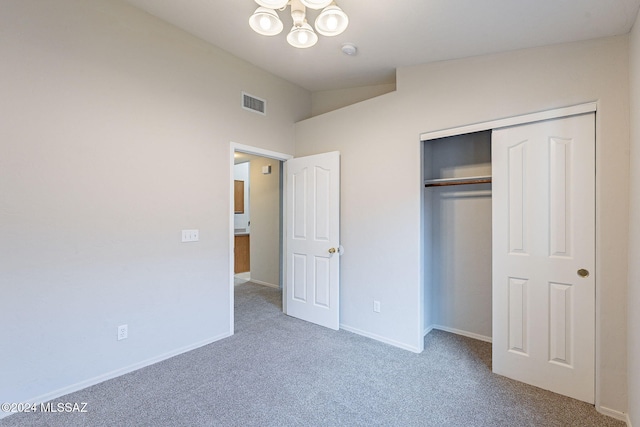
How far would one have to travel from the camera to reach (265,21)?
6.44 feet

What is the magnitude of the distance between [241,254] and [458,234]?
479cm

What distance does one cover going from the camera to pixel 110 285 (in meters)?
2.33

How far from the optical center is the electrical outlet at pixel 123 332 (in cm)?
238

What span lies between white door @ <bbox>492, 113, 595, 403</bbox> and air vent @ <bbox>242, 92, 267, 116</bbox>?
2.46m

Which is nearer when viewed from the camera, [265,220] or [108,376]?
[108,376]

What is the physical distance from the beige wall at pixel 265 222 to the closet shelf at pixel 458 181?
2802mm

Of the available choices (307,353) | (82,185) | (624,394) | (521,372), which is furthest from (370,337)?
(82,185)

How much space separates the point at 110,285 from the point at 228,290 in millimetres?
1112

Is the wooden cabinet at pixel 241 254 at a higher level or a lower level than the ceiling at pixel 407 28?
lower

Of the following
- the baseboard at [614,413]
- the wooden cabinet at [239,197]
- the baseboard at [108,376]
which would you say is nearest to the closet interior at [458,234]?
the baseboard at [614,413]

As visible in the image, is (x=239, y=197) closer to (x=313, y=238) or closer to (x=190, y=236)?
(x=313, y=238)

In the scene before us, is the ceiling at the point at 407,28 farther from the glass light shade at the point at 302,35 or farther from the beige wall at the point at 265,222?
the beige wall at the point at 265,222

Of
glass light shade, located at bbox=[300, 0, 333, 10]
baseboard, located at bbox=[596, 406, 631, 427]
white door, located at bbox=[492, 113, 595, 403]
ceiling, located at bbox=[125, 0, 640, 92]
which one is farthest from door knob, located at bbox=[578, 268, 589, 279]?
glass light shade, located at bbox=[300, 0, 333, 10]

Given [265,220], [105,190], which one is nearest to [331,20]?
[105,190]
